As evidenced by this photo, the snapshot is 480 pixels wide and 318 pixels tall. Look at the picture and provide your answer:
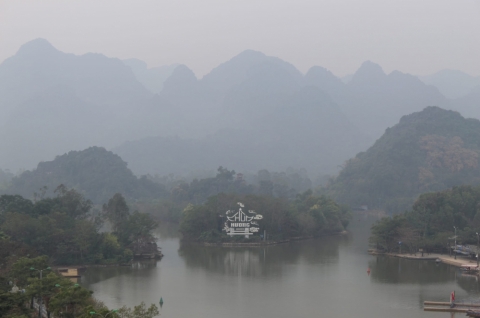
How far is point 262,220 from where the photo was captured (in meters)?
43.2

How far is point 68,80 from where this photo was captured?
163m

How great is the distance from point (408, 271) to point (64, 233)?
1827 cm

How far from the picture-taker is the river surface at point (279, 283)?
25422mm

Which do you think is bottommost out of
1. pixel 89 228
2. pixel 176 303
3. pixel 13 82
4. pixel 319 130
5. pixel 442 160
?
pixel 176 303

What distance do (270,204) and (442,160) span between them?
129ft

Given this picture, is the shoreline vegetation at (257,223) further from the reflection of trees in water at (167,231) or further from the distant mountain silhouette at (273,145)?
the distant mountain silhouette at (273,145)

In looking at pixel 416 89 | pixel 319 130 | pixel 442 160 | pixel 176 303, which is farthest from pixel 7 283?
pixel 416 89

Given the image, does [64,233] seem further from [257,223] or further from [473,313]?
[473,313]

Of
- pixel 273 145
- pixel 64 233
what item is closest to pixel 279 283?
pixel 64 233

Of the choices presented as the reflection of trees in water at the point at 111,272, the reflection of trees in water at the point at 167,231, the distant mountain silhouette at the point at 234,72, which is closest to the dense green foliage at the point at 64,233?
the reflection of trees in water at the point at 111,272

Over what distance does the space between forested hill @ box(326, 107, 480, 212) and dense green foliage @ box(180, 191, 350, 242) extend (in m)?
20.1

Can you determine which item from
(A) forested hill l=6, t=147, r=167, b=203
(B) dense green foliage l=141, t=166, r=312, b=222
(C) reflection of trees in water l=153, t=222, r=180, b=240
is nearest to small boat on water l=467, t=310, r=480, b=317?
(C) reflection of trees in water l=153, t=222, r=180, b=240

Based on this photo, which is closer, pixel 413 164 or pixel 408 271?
pixel 408 271

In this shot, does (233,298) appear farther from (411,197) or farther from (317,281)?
(411,197)
